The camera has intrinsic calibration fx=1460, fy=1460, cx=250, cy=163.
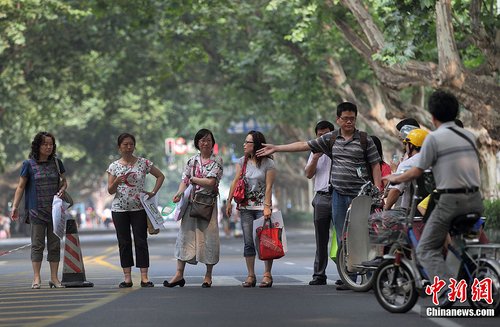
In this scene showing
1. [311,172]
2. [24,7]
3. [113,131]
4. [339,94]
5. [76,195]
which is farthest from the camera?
[76,195]

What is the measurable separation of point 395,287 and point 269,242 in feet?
14.9

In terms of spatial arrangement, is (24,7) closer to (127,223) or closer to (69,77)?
(69,77)

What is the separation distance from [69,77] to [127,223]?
96.6ft

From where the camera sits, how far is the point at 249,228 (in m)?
16.8

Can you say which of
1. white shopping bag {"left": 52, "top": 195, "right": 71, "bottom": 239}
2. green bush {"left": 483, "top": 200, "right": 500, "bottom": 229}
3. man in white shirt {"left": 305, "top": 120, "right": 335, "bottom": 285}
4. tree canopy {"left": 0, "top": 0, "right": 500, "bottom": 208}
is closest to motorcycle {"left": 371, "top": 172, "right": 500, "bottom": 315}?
man in white shirt {"left": 305, "top": 120, "right": 335, "bottom": 285}

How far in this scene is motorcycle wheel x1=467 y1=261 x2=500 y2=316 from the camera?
11133 millimetres

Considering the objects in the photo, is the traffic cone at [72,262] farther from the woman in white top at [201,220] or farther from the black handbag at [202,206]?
the black handbag at [202,206]

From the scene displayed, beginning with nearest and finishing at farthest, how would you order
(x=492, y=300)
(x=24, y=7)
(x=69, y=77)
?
(x=492, y=300) < (x=24, y=7) < (x=69, y=77)

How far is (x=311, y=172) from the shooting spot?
55.2 ft

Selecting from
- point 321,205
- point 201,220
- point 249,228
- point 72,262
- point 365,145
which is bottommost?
point 72,262

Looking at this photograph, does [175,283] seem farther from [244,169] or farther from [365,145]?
[365,145]

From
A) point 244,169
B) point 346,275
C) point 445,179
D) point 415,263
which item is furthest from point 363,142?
point 445,179

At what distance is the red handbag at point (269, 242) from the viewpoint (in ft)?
54.3

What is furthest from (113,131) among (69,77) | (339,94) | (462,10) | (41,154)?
(41,154)
